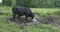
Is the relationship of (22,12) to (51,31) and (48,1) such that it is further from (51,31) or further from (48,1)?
(48,1)

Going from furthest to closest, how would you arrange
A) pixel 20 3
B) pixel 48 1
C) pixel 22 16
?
pixel 20 3, pixel 48 1, pixel 22 16

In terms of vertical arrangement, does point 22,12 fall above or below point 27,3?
above

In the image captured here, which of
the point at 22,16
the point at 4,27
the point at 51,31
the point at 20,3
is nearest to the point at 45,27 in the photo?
the point at 51,31

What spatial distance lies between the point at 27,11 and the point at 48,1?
6756 mm

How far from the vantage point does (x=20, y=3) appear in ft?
90.4

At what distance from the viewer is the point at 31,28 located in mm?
11414

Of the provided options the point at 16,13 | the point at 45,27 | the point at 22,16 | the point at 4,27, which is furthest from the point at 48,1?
the point at 4,27

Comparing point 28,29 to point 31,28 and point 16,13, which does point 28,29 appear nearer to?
point 31,28

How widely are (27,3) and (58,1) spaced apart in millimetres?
4982

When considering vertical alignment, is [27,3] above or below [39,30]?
below

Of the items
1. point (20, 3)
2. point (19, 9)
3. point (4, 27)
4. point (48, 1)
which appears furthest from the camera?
point (20, 3)

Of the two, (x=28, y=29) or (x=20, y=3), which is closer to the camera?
(x=28, y=29)

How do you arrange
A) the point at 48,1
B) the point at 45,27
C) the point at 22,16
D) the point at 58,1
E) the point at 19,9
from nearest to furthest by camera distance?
the point at 45,27 → the point at 19,9 → the point at 22,16 → the point at 48,1 → the point at 58,1

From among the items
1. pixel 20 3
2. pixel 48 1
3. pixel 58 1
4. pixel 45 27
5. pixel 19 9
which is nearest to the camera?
pixel 45 27
